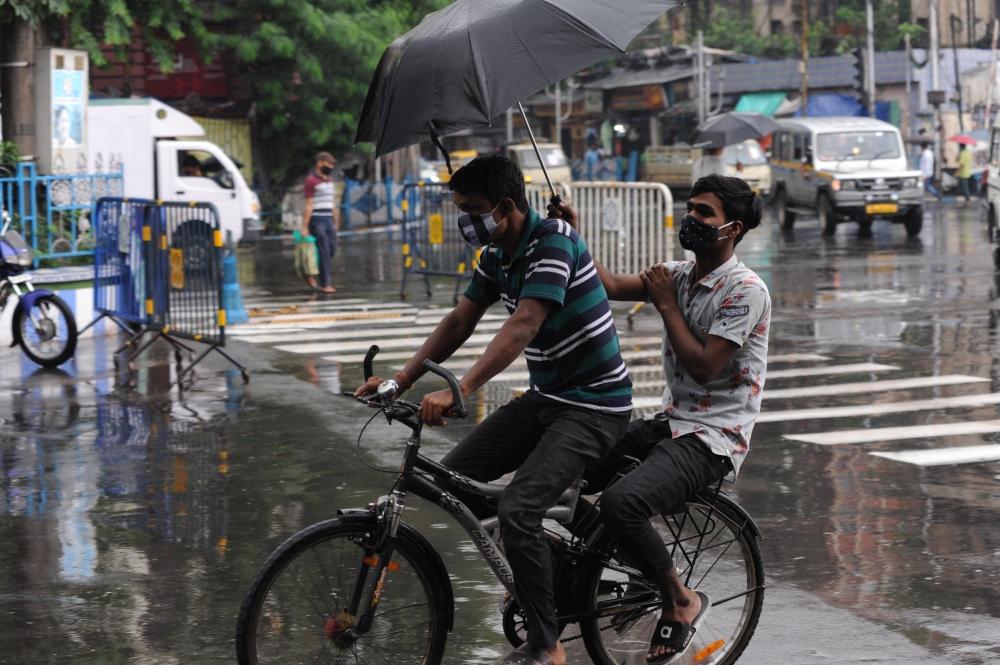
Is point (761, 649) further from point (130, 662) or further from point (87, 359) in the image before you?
point (87, 359)

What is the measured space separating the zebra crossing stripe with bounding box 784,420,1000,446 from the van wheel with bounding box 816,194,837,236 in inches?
737

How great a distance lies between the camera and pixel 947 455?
340 inches

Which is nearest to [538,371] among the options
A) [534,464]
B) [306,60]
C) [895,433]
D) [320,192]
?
[534,464]

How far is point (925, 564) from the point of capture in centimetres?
638

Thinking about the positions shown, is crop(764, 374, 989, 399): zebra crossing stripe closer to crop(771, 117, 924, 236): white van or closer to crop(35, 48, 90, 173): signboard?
crop(35, 48, 90, 173): signboard

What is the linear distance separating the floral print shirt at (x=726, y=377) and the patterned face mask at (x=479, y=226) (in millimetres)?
648

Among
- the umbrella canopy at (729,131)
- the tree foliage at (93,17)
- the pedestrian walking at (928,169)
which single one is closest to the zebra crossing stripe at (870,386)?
the tree foliage at (93,17)

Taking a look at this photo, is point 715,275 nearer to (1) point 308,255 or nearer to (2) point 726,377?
(2) point 726,377

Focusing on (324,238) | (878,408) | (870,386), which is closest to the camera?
(878,408)

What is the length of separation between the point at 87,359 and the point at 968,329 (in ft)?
26.8

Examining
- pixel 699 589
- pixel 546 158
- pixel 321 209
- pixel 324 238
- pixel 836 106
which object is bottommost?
pixel 699 589

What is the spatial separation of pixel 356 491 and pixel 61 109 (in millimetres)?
11233

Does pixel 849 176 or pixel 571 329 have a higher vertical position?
pixel 849 176

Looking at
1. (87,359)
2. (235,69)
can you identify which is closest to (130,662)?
(87,359)
